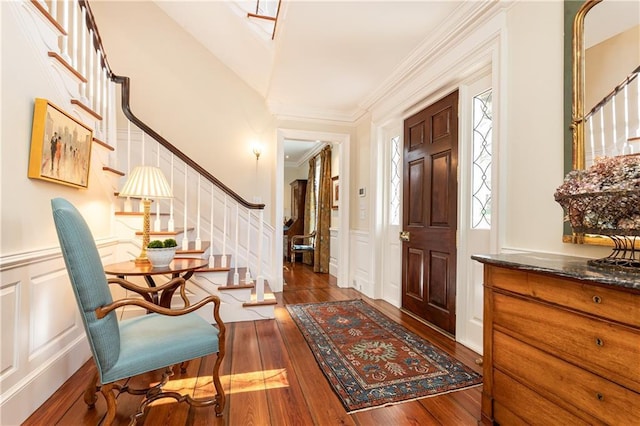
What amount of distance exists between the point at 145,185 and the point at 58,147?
1.66 feet

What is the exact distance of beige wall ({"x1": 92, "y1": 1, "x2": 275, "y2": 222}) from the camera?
374cm

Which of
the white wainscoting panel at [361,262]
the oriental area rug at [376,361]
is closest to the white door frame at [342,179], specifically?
the white wainscoting panel at [361,262]

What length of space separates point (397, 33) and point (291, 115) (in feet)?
6.52

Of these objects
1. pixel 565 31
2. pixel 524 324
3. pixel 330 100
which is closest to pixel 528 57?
pixel 565 31

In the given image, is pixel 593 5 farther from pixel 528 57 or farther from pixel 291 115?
pixel 291 115

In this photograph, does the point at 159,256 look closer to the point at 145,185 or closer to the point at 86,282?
the point at 145,185

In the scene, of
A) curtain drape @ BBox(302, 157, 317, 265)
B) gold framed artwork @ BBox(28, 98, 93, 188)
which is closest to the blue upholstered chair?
gold framed artwork @ BBox(28, 98, 93, 188)

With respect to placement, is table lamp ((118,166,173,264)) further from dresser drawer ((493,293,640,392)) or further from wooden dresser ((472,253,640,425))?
dresser drawer ((493,293,640,392))

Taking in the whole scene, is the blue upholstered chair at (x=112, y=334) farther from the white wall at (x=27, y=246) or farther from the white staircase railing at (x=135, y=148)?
the white staircase railing at (x=135, y=148)

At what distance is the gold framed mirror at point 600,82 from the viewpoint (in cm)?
134

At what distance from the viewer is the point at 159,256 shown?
6.55ft

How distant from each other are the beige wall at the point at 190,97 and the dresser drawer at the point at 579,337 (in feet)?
10.9

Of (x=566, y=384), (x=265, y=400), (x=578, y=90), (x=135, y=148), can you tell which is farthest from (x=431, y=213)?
(x=135, y=148)

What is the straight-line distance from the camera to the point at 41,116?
155 cm
